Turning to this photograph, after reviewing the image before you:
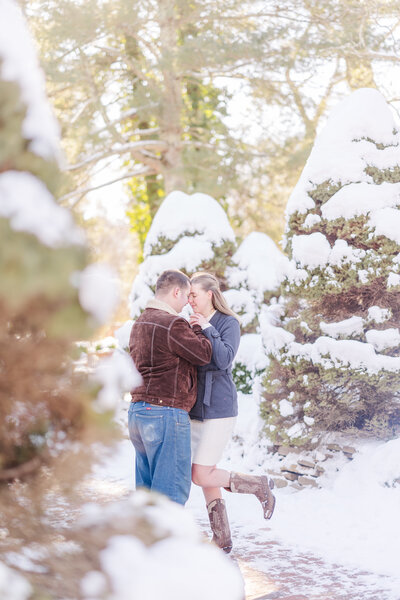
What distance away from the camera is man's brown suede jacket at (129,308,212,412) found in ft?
12.8

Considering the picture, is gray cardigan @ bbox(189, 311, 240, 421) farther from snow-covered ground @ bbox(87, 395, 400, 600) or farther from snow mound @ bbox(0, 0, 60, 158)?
snow mound @ bbox(0, 0, 60, 158)

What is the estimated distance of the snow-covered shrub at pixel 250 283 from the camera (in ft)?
28.5

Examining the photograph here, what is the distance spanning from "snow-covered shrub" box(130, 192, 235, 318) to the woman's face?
3812mm

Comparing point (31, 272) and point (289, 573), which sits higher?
point (31, 272)

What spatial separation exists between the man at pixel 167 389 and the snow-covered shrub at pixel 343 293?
2062 millimetres

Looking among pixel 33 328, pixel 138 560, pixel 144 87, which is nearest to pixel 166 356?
pixel 33 328

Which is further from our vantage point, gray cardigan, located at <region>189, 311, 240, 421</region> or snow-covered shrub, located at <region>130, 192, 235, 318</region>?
snow-covered shrub, located at <region>130, 192, 235, 318</region>

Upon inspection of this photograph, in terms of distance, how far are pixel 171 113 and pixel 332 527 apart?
10.7m

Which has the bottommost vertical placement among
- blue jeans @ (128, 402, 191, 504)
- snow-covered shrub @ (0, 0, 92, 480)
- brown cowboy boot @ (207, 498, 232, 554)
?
brown cowboy boot @ (207, 498, 232, 554)

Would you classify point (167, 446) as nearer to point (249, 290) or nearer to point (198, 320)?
point (198, 320)

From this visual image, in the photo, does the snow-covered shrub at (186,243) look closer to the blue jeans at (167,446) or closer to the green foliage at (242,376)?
the green foliage at (242,376)

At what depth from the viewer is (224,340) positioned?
14.1 ft

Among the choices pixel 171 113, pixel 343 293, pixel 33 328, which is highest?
pixel 171 113

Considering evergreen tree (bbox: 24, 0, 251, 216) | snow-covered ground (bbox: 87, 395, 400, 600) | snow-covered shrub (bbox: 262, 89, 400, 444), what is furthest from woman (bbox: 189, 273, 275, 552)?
evergreen tree (bbox: 24, 0, 251, 216)
